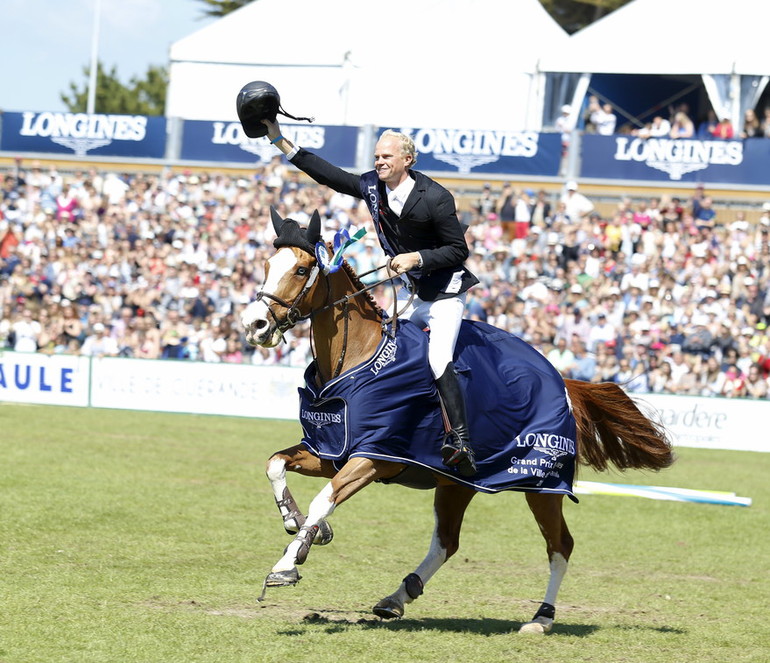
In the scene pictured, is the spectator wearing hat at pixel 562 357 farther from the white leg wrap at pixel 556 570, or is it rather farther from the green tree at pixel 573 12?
the green tree at pixel 573 12

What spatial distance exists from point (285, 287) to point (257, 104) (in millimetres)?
1276

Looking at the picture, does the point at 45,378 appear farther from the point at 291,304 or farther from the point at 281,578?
the point at 281,578

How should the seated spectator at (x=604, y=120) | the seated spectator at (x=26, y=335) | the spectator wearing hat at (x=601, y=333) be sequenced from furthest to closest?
the seated spectator at (x=604, y=120)
the seated spectator at (x=26, y=335)
the spectator wearing hat at (x=601, y=333)

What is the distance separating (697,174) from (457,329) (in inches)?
733

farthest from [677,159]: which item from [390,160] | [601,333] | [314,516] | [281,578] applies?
[281,578]

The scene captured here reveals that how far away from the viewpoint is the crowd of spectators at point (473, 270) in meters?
19.9

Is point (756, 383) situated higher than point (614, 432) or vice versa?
point (614, 432)

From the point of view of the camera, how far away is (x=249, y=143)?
89.3ft

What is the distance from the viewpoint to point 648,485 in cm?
1522

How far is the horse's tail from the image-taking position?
8.22 m

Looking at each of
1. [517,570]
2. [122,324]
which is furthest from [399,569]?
[122,324]

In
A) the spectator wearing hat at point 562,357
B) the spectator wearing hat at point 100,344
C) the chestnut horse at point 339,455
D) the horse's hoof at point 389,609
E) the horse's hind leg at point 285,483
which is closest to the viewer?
the chestnut horse at point 339,455

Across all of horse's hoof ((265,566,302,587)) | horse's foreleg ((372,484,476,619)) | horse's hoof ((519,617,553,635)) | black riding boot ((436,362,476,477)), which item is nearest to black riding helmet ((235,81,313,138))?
black riding boot ((436,362,476,477))

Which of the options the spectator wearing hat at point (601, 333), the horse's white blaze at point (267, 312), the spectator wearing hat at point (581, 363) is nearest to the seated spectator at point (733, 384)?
the spectator wearing hat at point (601, 333)
